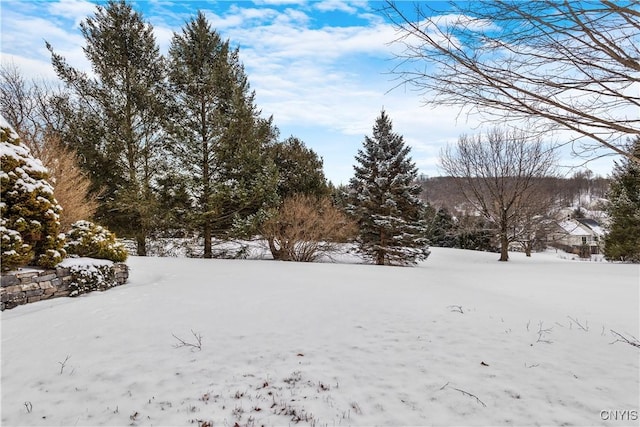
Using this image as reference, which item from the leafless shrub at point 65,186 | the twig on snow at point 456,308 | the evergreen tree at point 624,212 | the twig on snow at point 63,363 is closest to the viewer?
the twig on snow at point 63,363

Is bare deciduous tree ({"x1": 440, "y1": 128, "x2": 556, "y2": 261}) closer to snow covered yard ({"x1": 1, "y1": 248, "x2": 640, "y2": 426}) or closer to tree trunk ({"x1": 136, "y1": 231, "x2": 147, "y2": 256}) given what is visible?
snow covered yard ({"x1": 1, "y1": 248, "x2": 640, "y2": 426})

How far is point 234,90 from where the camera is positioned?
12406 millimetres

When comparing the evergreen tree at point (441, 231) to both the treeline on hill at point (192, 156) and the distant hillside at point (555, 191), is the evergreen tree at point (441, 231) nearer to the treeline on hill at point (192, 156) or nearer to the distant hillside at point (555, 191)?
the distant hillside at point (555, 191)

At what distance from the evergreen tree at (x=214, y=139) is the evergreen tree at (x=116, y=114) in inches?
49.7

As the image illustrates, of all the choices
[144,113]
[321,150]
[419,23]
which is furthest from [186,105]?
[419,23]

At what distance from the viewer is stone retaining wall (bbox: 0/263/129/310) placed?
4.40 meters

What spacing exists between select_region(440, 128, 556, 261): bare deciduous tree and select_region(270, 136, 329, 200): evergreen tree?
6788mm

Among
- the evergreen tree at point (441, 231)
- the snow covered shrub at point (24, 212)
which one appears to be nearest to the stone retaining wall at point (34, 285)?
the snow covered shrub at point (24, 212)

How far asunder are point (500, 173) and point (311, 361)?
15339 millimetres

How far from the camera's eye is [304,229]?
11.8 m

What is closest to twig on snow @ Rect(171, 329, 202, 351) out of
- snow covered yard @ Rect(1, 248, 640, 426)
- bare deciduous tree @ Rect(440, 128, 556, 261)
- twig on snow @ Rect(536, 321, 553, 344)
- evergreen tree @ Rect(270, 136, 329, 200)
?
snow covered yard @ Rect(1, 248, 640, 426)

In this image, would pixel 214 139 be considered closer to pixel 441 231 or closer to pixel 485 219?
pixel 485 219

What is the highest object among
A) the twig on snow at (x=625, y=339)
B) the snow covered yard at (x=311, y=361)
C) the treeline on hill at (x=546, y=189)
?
the treeline on hill at (x=546, y=189)

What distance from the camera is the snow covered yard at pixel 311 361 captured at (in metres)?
2.12
